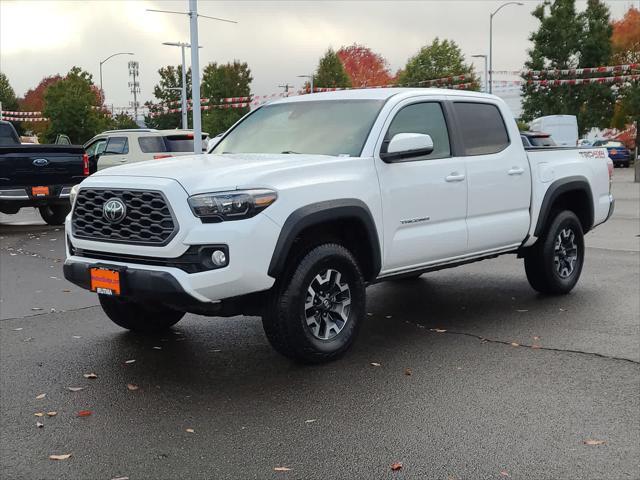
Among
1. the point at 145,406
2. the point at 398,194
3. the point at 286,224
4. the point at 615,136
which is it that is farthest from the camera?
the point at 615,136

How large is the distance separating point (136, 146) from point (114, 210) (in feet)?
50.0

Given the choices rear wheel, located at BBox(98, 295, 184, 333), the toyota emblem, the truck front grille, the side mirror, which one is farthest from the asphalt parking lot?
the side mirror

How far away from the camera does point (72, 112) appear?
44.3 m

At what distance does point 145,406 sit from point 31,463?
945 millimetres

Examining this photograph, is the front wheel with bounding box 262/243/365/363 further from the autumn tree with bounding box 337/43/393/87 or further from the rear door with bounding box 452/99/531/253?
the autumn tree with bounding box 337/43/393/87

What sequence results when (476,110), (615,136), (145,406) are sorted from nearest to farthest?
(145,406) → (476,110) → (615,136)

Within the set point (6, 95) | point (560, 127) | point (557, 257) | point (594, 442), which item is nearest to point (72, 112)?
point (6, 95)

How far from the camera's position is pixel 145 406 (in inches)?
197

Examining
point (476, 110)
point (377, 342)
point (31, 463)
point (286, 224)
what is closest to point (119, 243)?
point (286, 224)

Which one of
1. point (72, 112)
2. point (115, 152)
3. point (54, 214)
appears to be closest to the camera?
point (54, 214)

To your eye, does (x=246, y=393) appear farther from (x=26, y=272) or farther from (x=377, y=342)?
(x=26, y=272)

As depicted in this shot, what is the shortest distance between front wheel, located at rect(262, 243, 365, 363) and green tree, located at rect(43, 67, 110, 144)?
41.1 m

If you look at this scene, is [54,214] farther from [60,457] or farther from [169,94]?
[169,94]

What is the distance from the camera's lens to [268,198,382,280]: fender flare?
5367 millimetres
